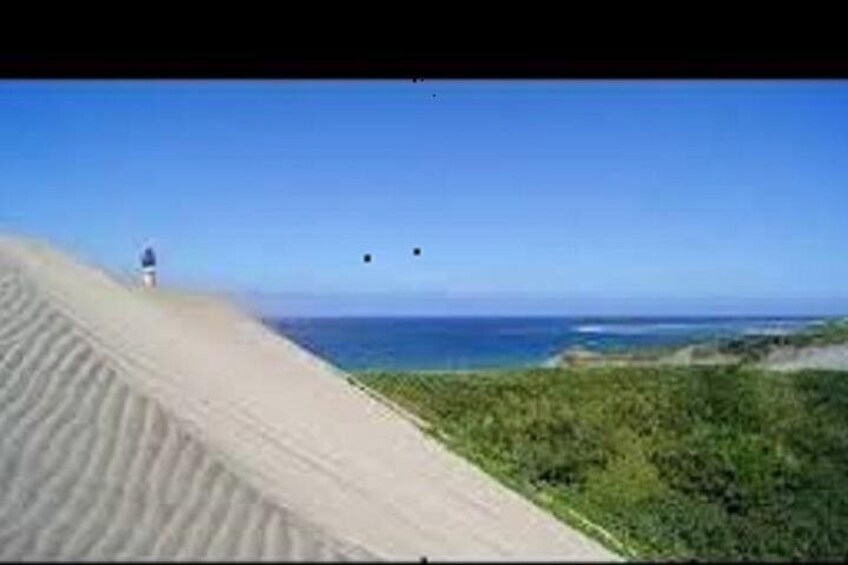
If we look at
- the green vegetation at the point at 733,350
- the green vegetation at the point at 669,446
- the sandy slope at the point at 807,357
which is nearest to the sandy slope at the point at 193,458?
the green vegetation at the point at 669,446

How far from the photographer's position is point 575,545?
11555 millimetres

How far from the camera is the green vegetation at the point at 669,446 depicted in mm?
19875

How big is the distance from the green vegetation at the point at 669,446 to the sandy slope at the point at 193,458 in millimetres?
2876

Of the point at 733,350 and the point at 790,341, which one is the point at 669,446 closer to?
the point at 790,341

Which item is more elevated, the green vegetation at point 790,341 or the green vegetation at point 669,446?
the green vegetation at point 790,341

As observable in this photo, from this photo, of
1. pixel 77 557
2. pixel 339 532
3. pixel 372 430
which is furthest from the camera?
pixel 372 430

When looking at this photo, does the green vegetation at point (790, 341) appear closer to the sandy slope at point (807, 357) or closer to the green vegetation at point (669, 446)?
the sandy slope at point (807, 357)

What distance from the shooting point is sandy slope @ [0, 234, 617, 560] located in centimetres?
765

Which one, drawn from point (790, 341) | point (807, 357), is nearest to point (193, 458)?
point (807, 357)

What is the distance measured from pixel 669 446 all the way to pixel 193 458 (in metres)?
16.3

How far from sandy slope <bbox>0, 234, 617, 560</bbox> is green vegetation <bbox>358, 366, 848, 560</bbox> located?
2876 mm
